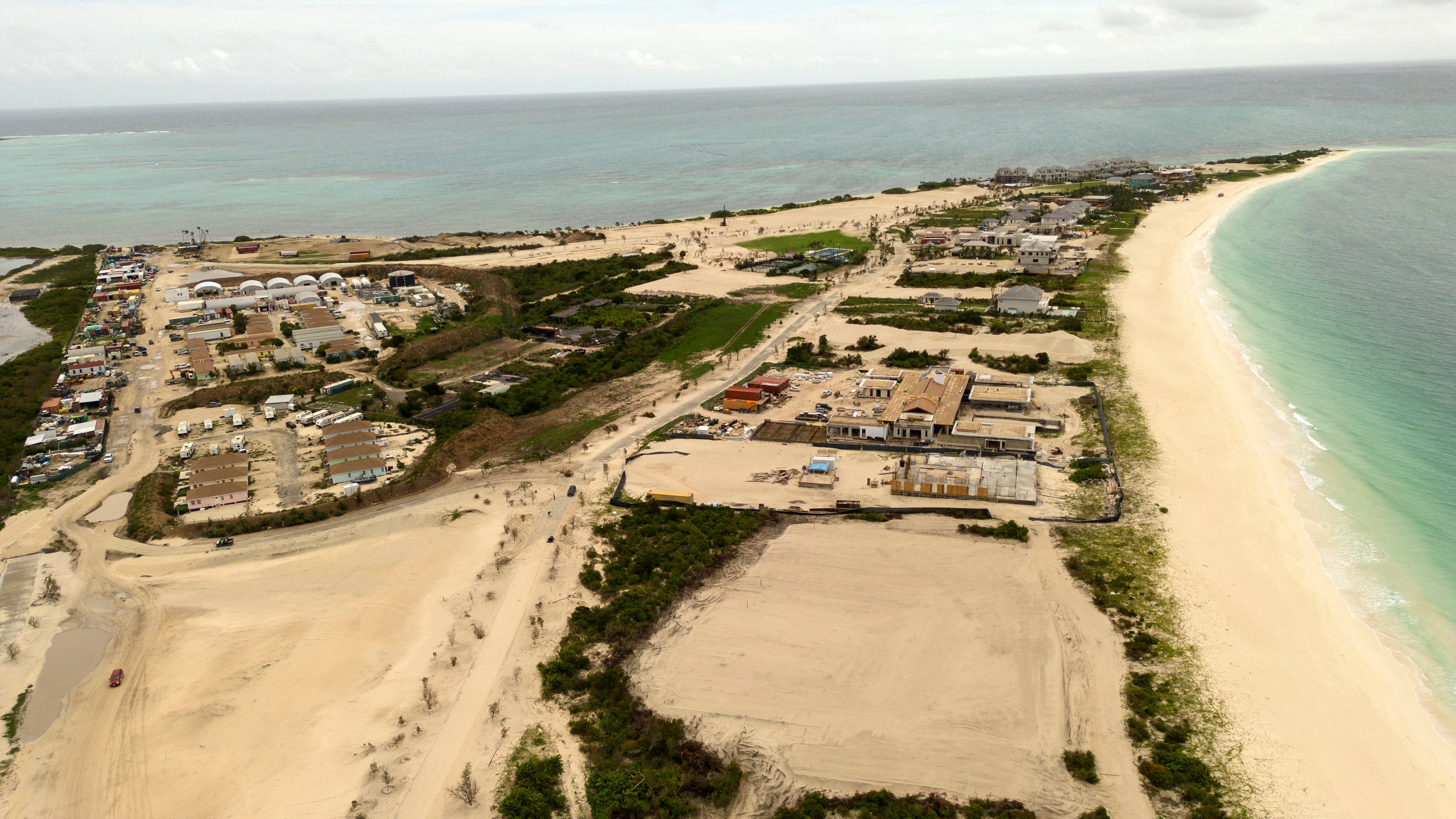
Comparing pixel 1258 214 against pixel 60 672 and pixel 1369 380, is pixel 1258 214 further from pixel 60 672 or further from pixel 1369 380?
pixel 60 672

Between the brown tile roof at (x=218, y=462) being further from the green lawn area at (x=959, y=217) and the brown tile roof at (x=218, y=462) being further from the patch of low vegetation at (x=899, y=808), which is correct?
the green lawn area at (x=959, y=217)

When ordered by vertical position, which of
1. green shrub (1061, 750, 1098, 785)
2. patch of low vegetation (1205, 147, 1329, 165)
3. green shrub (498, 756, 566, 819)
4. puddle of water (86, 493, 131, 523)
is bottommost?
green shrub (498, 756, 566, 819)

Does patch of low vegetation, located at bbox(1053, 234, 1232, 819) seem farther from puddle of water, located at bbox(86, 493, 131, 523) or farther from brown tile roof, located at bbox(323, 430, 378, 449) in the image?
puddle of water, located at bbox(86, 493, 131, 523)

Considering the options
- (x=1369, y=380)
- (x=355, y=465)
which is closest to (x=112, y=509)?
(x=355, y=465)

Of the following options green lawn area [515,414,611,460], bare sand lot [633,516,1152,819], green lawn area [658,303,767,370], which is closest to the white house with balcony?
green lawn area [658,303,767,370]

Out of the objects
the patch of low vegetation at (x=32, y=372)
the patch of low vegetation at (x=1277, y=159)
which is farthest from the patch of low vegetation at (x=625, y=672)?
the patch of low vegetation at (x=1277, y=159)

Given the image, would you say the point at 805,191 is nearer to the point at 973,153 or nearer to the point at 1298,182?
the point at 973,153
